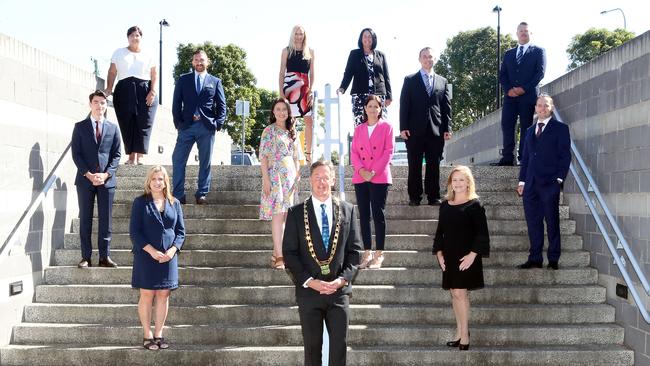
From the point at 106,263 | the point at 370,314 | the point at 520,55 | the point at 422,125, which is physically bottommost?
the point at 370,314

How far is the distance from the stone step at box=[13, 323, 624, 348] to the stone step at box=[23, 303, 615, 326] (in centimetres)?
14

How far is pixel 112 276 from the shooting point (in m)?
6.84

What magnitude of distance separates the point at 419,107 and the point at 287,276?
264cm

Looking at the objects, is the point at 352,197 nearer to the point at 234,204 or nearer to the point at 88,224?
the point at 234,204

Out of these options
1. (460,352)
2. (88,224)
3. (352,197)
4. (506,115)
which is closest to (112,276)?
(88,224)

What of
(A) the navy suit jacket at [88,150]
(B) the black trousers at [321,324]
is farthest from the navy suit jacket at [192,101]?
(B) the black trousers at [321,324]

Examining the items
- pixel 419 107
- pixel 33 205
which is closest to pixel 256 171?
pixel 419 107

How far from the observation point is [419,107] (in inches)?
312

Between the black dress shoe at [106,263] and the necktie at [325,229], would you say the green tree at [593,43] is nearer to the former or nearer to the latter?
the black dress shoe at [106,263]

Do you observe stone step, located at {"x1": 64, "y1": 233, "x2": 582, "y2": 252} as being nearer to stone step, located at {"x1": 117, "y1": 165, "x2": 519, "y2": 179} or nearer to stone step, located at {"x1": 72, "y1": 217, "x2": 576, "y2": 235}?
stone step, located at {"x1": 72, "y1": 217, "x2": 576, "y2": 235}

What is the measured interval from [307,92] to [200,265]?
266 centimetres

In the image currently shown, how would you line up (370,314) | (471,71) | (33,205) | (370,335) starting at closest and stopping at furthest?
(370,335) < (370,314) < (33,205) < (471,71)

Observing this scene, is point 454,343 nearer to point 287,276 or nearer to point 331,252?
point 287,276

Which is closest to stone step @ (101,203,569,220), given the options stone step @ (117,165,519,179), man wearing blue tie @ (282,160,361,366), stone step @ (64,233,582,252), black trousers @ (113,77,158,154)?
stone step @ (64,233,582,252)
